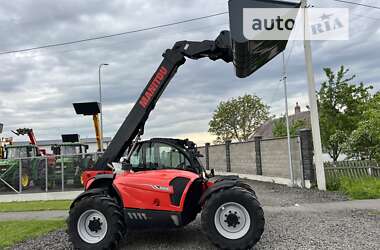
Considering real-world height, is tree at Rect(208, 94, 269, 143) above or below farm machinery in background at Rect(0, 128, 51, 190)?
above

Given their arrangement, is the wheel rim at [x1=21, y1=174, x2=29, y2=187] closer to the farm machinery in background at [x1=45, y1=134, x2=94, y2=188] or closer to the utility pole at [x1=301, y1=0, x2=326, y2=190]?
the farm machinery in background at [x1=45, y1=134, x2=94, y2=188]

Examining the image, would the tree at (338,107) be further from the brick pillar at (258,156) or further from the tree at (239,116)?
the tree at (239,116)

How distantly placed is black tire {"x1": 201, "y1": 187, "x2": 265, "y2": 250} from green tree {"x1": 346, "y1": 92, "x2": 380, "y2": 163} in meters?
16.3

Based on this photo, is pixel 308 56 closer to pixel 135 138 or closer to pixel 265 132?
pixel 135 138

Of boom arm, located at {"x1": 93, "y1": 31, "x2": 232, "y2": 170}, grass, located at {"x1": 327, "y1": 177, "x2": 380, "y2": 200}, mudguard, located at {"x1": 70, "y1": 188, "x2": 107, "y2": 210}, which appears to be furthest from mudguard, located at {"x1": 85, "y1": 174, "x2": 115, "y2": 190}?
grass, located at {"x1": 327, "y1": 177, "x2": 380, "y2": 200}

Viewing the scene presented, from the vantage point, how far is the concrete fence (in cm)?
1641

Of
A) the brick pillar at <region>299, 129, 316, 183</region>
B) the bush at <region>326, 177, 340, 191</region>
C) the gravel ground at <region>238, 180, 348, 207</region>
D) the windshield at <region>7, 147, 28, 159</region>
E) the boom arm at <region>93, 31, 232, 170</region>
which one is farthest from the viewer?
the windshield at <region>7, 147, 28, 159</region>

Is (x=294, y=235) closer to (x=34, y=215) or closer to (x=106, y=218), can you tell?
(x=106, y=218)

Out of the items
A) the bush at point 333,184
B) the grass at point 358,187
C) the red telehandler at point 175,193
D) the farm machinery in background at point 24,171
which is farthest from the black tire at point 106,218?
the farm machinery in background at point 24,171

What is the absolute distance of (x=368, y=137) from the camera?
931 inches

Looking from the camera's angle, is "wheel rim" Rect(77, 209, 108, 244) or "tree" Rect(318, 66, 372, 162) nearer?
"wheel rim" Rect(77, 209, 108, 244)

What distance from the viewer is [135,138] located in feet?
28.1

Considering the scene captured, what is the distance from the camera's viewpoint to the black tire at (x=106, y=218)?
717 cm

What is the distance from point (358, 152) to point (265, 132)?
30.0 metres
